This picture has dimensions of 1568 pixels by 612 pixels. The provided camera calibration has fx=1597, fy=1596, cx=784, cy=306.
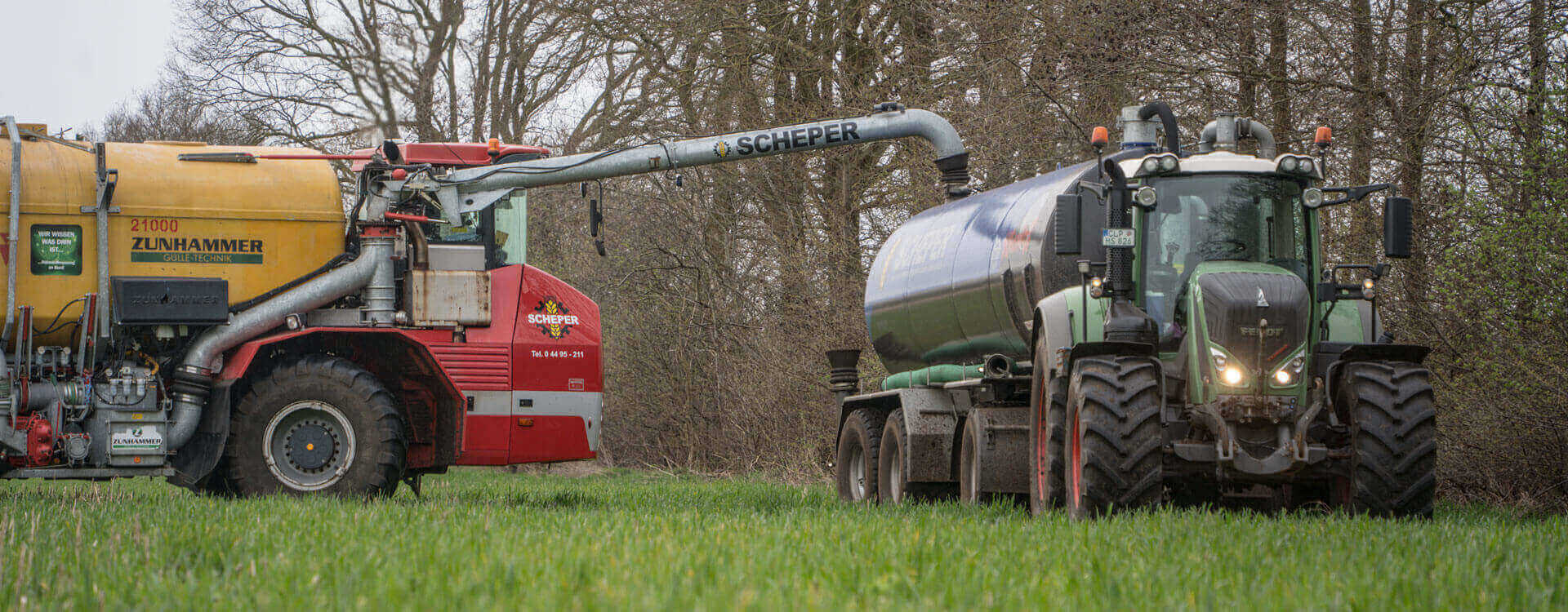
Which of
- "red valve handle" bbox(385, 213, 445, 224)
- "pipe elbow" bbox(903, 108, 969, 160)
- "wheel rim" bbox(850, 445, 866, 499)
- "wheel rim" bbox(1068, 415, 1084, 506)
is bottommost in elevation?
"wheel rim" bbox(850, 445, 866, 499)

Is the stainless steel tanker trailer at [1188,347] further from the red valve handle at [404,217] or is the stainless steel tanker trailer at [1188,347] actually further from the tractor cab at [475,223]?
the red valve handle at [404,217]

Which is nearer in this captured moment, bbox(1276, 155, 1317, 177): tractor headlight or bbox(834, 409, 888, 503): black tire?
bbox(1276, 155, 1317, 177): tractor headlight

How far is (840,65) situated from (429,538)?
54.9 feet

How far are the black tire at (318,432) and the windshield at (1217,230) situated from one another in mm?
6434

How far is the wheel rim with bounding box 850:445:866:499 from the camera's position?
1570cm

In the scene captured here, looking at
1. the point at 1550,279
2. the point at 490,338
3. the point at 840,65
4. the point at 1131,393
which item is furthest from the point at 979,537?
the point at 840,65

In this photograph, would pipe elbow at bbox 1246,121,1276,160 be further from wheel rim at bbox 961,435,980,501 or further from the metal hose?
the metal hose

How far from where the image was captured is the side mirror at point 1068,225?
32.2 feet

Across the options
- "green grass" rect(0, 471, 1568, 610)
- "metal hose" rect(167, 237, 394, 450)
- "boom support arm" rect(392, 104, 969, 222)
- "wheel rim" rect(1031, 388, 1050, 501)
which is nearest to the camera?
"green grass" rect(0, 471, 1568, 610)

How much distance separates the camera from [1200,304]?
950 cm

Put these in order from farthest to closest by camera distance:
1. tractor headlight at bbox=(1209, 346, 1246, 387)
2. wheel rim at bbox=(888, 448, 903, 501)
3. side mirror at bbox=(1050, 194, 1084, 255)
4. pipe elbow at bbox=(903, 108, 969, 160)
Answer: pipe elbow at bbox=(903, 108, 969, 160)
wheel rim at bbox=(888, 448, 903, 501)
side mirror at bbox=(1050, 194, 1084, 255)
tractor headlight at bbox=(1209, 346, 1246, 387)

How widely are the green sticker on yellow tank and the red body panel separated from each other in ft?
4.70

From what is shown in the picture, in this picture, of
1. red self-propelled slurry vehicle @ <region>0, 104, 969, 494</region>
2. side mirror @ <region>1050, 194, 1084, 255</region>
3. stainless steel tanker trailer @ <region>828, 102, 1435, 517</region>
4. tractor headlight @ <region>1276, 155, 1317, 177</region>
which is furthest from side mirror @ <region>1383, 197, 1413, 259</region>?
red self-propelled slurry vehicle @ <region>0, 104, 969, 494</region>

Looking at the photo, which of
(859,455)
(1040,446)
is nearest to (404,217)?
(859,455)
